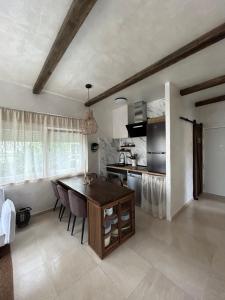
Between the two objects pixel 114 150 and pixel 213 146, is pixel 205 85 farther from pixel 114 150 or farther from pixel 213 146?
pixel 114 150

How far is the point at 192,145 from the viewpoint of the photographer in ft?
11.7

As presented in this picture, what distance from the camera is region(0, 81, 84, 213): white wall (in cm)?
260

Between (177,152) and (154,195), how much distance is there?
1038 millimetres

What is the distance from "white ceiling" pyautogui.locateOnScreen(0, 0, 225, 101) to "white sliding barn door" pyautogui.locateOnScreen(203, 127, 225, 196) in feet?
6.36

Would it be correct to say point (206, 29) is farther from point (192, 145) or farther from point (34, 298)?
point (34, 298)

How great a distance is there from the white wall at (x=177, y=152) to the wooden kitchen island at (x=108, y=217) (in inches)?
38.5

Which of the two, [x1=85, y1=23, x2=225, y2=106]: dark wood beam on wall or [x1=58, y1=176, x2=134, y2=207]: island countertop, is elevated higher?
[x1=85, y1=23, x2=225, y2=106]: dark wood beam on wall

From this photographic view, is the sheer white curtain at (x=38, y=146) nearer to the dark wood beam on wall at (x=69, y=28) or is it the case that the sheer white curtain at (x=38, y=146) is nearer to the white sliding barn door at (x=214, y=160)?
the dark wood beam on wall at (x=69, y=28)

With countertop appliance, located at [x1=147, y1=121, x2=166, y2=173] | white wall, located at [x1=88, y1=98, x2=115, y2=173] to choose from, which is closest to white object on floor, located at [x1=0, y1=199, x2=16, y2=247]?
white wall, located at [x1=88, y1=98, x2=115, y2=173]

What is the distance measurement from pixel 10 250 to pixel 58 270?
Answer: 34.7 inches

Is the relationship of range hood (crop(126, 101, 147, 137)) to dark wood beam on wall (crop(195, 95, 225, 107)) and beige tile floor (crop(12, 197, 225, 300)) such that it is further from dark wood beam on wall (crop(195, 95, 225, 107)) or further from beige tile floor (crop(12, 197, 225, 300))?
beige tile floor (crop(12, 197, 225, 300))

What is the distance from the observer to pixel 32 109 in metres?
2.87

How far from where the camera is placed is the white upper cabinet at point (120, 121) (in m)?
3.80

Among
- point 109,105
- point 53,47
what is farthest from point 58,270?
point 109,105
